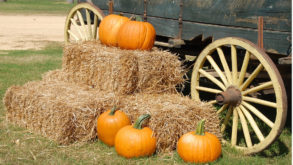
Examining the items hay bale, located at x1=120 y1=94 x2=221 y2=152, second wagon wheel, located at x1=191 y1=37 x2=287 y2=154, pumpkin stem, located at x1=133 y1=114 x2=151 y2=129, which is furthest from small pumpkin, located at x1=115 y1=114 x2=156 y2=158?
second wagon wheel, located at x1=191 y1=37 x2=287 y2=154

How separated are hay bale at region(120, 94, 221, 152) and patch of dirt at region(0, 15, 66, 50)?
28.4ft

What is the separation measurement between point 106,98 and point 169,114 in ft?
2.62

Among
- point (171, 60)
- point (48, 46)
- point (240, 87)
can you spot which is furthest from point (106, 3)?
point (48, 46)

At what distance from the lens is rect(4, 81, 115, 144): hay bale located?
452 cm

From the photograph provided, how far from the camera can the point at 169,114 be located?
14.3 feet

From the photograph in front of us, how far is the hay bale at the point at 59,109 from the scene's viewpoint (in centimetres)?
452

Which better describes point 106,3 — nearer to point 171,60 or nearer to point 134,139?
point 171,60

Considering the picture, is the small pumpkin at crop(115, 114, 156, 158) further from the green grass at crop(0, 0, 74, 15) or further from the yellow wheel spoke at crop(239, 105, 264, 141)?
the green grass at crop(0, 0, 74, 15)

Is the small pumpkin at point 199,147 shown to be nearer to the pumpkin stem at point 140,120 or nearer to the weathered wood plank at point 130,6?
the pumpkin stem at point 140,120

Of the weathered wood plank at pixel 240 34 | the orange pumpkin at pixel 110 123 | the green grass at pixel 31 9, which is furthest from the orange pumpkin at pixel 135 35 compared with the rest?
the green grass at pixel 31 9

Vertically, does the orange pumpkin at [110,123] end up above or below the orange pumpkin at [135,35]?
below

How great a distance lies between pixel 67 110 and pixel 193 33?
1777mm

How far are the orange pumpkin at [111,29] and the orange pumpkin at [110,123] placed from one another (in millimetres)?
1211

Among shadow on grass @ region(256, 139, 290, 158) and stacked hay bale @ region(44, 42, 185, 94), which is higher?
stacked hay bale @ region(44, 42, 185, 94)
